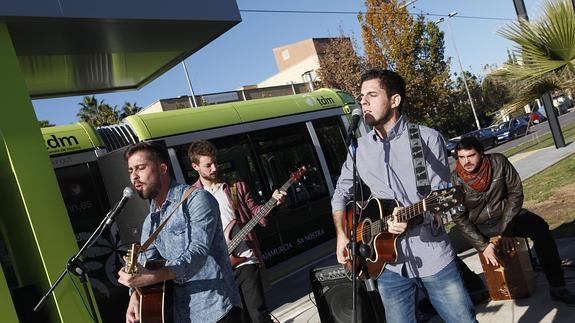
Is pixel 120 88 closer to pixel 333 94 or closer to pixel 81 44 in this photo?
pixel 81 44

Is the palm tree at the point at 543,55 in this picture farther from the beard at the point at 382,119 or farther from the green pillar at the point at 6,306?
the green pillar at the point at 6,306

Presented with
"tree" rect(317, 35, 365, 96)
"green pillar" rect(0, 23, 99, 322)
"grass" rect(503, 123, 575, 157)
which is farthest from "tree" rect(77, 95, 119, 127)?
"green pillar" rect(0, 23, 99, 322)

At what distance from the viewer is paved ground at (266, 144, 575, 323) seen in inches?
161

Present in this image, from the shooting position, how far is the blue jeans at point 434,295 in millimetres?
2740

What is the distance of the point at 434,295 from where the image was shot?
2816 millimetres

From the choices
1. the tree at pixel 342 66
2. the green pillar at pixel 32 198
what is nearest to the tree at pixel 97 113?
the tree at pixel 342 66

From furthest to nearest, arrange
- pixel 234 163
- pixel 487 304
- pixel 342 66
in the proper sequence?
pixel 342 66 → pixel 234 163 → pixel 487 304

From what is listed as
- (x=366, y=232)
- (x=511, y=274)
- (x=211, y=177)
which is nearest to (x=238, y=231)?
(x=211, y=177)

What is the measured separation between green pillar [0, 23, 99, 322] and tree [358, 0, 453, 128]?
21.1 metres

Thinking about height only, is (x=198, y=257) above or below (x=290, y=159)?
below

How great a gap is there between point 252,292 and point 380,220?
1.67 meters

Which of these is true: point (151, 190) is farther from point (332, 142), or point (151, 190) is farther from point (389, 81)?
point (332, 142)

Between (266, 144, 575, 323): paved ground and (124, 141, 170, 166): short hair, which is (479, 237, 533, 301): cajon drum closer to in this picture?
(266, 144, 575, 323): paved ground

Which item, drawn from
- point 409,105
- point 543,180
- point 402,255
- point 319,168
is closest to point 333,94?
point 319,168
